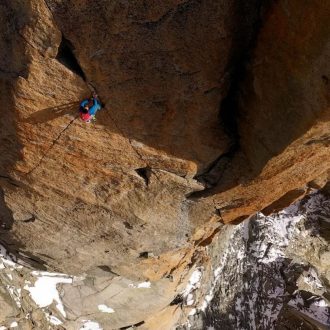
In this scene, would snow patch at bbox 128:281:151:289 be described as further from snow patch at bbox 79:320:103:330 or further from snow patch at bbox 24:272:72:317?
snow patch at bbox 79:320:103:330

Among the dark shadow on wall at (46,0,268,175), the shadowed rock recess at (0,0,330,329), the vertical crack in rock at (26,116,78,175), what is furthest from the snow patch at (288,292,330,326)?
the vertical crack in rock at (26,116,78,175)

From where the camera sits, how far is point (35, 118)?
17.3ft

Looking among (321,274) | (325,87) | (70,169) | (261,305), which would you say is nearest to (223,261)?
(261,305)

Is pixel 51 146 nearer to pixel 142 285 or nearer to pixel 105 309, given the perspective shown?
pixel 142 285

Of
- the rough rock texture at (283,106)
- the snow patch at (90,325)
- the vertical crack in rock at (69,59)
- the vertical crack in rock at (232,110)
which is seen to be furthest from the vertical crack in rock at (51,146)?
the snow patch at (90,325)

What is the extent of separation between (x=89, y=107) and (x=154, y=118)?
2.85 ft

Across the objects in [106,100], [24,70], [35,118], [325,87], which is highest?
[325,87]

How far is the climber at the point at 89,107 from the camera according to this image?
4.84 m

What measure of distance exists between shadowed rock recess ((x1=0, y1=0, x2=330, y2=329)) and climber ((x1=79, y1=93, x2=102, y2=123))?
0.49ft

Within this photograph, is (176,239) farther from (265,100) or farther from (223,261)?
(223,261)

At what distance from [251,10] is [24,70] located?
9.41ft

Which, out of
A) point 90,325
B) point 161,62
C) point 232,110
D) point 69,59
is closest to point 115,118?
point 69,59

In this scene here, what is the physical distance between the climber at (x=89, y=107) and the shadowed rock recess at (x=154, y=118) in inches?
5.9

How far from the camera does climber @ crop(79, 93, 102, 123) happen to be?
4.84 m
